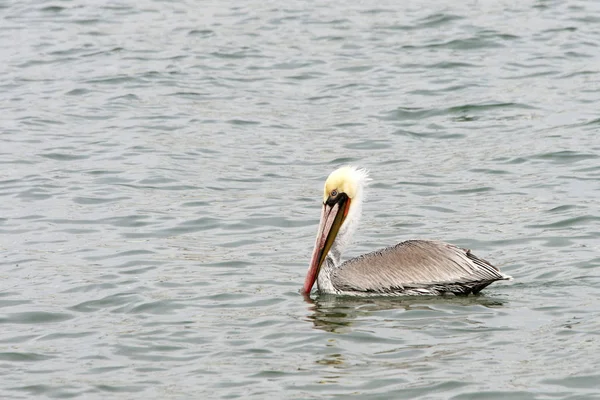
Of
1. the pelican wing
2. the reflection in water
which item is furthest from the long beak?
the reflection in water

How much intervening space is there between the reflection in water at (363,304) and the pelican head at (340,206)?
16.8 inches

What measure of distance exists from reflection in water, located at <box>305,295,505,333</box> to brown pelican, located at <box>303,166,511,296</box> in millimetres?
56

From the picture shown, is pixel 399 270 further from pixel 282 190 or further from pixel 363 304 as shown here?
pixel 282 190

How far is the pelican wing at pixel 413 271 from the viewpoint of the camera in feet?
23.2

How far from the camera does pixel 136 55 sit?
14.3 m

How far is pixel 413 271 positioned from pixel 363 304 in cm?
35

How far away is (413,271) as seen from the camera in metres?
7.17

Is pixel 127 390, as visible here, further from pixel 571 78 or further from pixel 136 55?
pixel 136 55

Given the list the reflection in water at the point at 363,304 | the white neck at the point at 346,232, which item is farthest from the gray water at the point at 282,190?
the white neck at the point at 346,232

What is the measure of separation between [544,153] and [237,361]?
16.1 feet

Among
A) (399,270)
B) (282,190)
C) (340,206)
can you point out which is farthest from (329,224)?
(282,190)

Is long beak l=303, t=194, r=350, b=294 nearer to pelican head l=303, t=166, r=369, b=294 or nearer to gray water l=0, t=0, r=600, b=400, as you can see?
pelican head l=303, t=166, r=369, b=294

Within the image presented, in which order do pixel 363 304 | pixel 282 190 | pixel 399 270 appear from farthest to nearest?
pixel 282 190
pixel 399 270
pixel 363 304

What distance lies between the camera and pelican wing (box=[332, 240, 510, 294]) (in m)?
7.07
